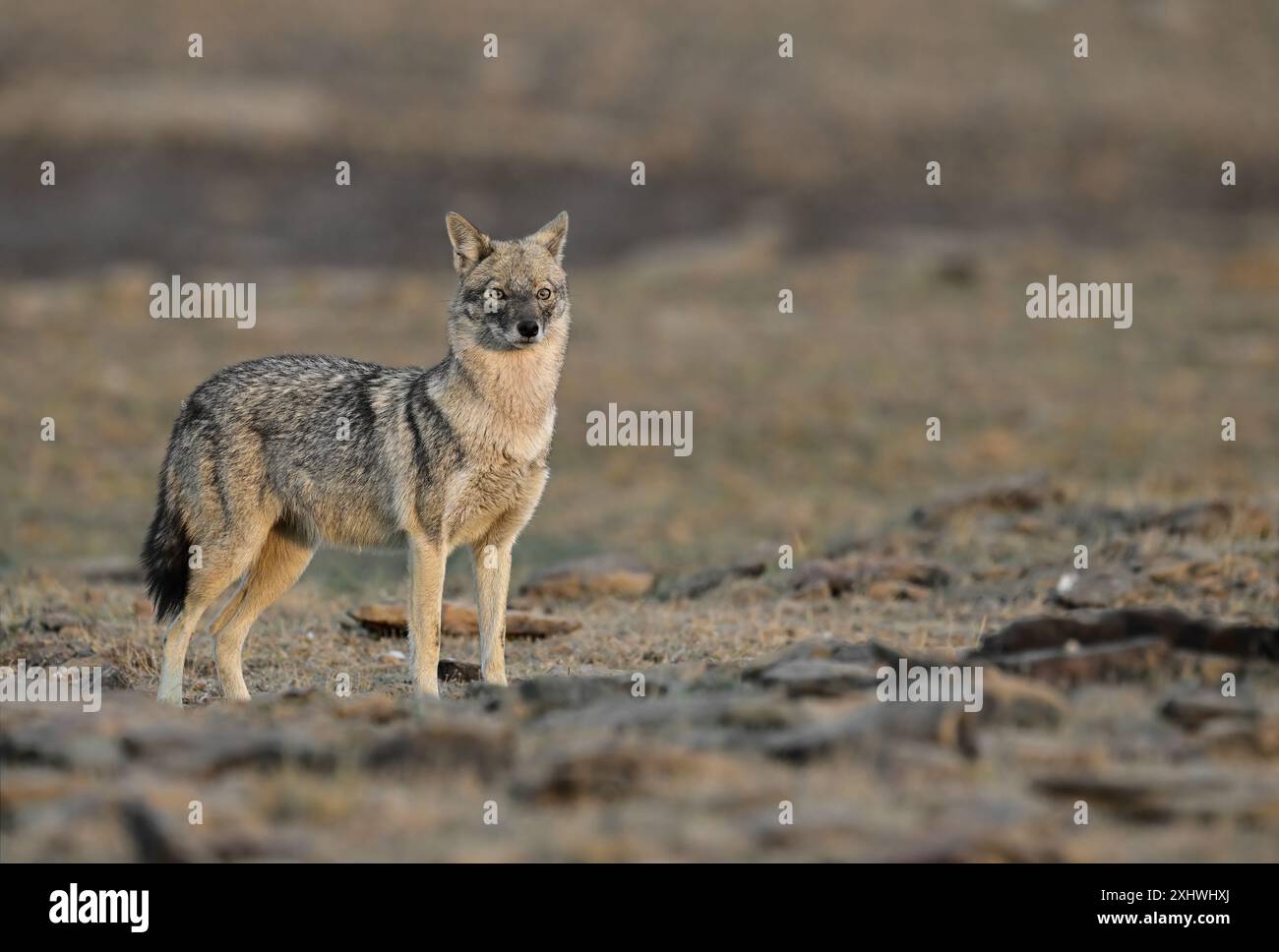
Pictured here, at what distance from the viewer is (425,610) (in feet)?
29.3

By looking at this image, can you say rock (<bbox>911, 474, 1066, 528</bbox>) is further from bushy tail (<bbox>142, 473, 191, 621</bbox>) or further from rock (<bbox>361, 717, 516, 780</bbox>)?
rock (<bbox>361, 717, 516, 780</bbox>)

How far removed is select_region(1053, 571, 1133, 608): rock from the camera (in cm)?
1098

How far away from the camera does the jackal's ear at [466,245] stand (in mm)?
9375

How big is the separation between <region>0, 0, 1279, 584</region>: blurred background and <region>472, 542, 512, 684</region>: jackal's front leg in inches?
236

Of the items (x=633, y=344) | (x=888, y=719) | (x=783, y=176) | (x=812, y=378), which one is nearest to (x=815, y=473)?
(x=812, y=378)

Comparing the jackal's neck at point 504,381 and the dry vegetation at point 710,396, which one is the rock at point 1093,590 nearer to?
the dry vegetation at point 710,396

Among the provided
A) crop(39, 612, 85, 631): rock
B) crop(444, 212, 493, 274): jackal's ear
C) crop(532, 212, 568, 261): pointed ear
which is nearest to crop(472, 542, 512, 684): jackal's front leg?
crop(444, 212, 493, 274): jackal's ear

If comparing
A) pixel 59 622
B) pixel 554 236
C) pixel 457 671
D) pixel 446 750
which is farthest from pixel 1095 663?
pixel 59 622

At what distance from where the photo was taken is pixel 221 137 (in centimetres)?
4797

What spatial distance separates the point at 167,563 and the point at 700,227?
3521 centimetres

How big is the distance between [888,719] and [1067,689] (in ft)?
4.62

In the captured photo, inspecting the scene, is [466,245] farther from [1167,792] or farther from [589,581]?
[1167,792]

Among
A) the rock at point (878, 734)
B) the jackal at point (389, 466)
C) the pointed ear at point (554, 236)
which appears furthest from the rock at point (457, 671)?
the rock at point (878, 734)

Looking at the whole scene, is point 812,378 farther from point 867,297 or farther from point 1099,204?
point 1099,204
